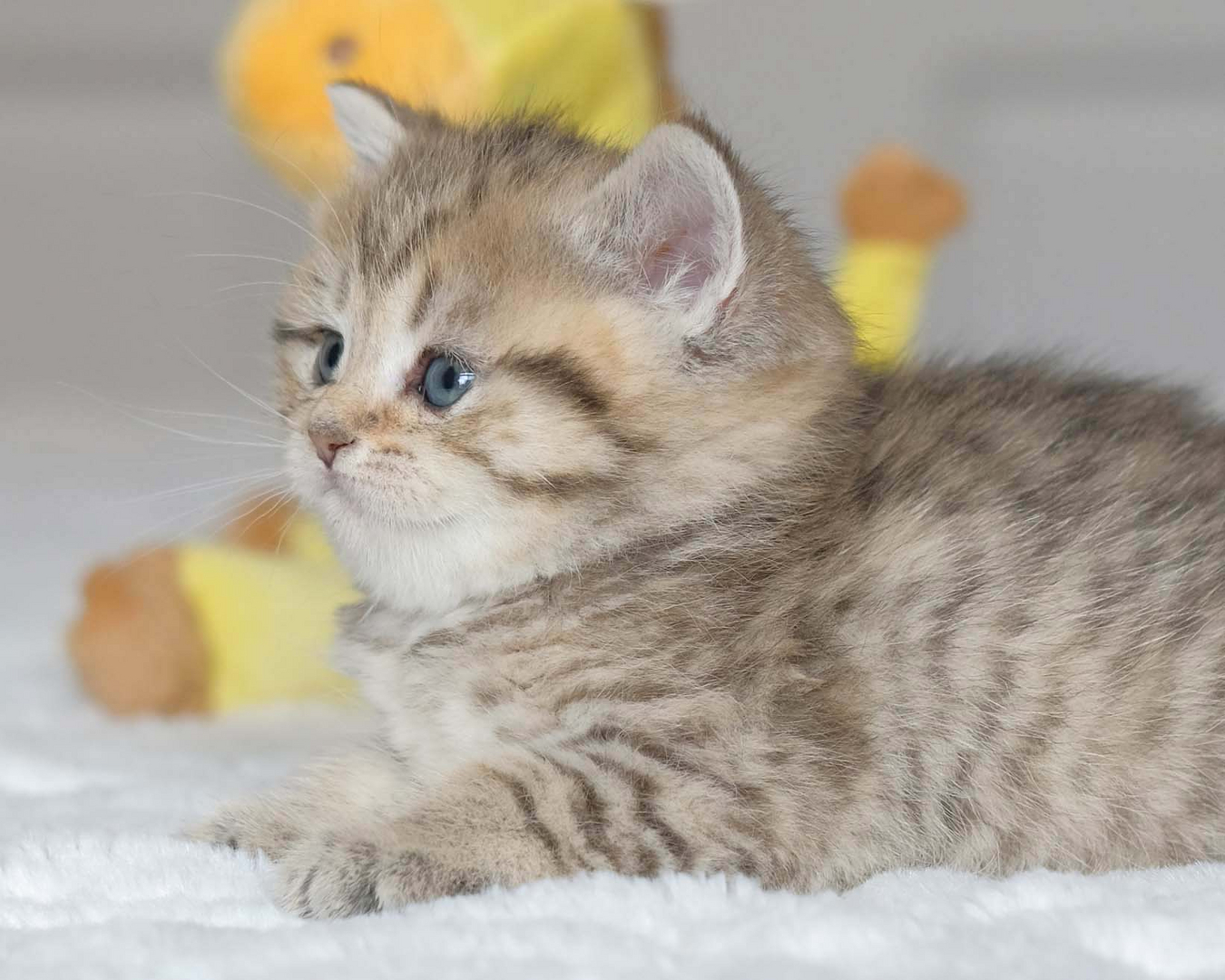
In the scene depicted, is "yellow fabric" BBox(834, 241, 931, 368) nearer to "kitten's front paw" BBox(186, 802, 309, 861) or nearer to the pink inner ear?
the pink inner ear

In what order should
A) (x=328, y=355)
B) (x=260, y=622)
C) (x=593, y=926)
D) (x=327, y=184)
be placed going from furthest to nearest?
(x=327, y=184) < (x=260, y=622) < (x=328, y=355) < (x=593, y=926)

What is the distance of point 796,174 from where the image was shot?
3637mm

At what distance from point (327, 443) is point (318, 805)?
0.37 meters

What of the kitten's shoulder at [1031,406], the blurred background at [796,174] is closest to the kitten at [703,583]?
the kitten's shoulder at [1031,406]

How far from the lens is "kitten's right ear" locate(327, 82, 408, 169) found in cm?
160

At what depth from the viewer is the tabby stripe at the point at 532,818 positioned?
3.90 feet

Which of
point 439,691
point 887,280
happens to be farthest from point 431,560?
point 887,280

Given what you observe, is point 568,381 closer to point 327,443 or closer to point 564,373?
point 564,373

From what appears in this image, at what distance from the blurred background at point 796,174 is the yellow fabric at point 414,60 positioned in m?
1.36

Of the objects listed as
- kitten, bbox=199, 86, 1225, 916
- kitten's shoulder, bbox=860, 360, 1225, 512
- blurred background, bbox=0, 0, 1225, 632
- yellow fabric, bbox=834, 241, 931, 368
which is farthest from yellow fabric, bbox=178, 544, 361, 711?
blurred background, bbox=0, 0, 1225, 632

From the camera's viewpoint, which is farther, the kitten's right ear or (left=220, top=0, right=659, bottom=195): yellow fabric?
(left=220, top=0, right=659, bottom=195): yellow fabric

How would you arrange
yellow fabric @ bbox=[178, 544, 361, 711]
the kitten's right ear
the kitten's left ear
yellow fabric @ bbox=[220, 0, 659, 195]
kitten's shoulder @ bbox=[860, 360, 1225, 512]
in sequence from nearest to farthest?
the kitten's left ear, kitten's shoulder @ bbox=[860, 360, 1225, 512], the kitten's right ear, yellow fabric @ bbox=[178, 544, 361, 711], yellow fabric @ bbox=[220, 0, 659, 195]

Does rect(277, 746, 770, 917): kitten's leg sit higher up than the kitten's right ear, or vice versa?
the kitten's right ear

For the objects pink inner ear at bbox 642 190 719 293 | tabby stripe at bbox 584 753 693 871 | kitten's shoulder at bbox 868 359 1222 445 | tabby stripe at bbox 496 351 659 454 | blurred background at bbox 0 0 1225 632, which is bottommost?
blurred background at bbox 0 0 1225 632
